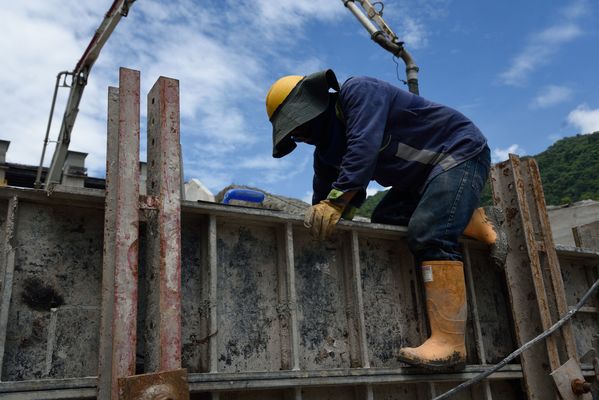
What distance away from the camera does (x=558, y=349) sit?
3.82m

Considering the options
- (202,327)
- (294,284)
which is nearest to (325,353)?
(294,284)

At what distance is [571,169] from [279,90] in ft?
126

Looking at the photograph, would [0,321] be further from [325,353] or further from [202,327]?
[325,353]

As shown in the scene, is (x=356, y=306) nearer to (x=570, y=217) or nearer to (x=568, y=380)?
(x=568, y=380)

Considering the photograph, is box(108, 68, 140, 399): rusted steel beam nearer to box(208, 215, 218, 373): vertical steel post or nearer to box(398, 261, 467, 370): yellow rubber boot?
box(208, 215, 218, 373): vertical steel post

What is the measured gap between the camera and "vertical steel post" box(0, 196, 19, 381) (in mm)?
2395

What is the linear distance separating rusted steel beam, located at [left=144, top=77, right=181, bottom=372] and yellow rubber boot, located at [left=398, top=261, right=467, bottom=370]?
136cm

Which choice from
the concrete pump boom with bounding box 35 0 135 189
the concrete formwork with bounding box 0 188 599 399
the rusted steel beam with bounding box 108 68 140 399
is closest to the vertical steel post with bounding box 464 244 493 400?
the concrete formwork with bounding box 0 188 599 399

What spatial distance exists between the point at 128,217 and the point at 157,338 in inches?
21.7

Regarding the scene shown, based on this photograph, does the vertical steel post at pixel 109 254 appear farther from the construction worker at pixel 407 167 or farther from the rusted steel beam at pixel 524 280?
the rusted steel beam at pixel 524 280

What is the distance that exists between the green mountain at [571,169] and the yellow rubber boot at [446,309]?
26.6 m

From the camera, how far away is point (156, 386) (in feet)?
7.79

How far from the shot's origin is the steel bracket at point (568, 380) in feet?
12.0

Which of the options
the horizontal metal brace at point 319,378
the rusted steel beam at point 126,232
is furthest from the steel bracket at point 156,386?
the horizontal metal brace at point 319,378
